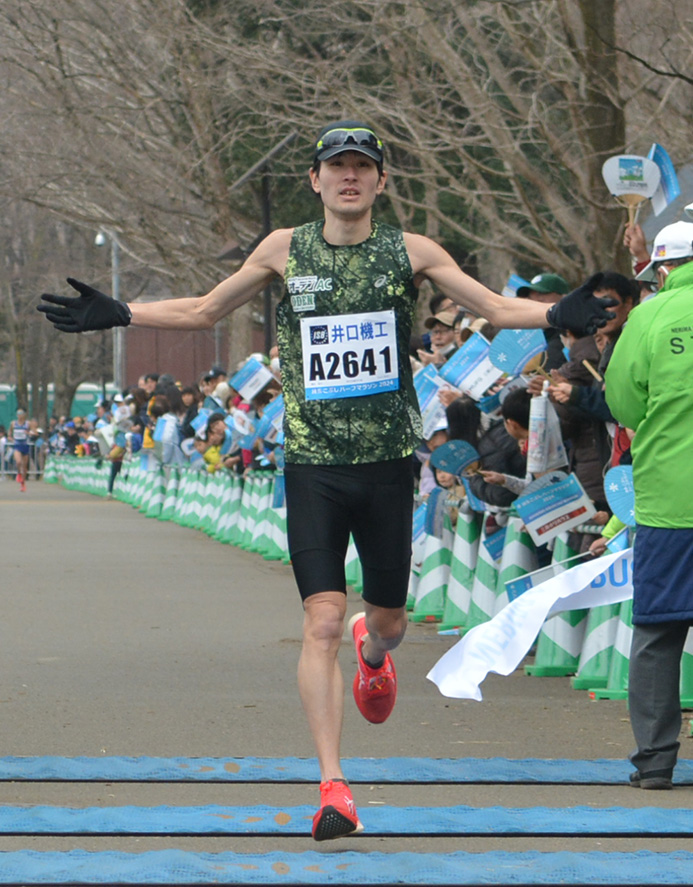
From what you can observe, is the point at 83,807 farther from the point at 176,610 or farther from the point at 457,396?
the point at 176,610

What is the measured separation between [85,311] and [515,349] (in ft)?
13.5

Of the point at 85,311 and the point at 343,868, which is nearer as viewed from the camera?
the point at 343,868

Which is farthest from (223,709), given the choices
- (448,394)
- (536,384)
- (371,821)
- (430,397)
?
(430,397)

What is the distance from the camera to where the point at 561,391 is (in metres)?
8.74

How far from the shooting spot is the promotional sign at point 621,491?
325 inches

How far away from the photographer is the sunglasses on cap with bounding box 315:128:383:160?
6118 mm

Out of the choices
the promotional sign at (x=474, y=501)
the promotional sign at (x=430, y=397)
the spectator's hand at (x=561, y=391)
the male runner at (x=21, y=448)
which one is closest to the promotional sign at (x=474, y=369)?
the promotional sign at (x=430, y=397)

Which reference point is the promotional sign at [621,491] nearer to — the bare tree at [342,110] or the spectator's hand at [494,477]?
the spectator's hand at [494,477]

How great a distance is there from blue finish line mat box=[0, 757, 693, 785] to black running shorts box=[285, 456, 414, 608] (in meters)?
0.92

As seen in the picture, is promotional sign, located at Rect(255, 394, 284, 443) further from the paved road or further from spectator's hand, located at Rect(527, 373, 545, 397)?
spectator's hand, located at Rect(527, 373, 545, 397)

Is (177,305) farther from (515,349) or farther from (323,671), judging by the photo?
(515,349)

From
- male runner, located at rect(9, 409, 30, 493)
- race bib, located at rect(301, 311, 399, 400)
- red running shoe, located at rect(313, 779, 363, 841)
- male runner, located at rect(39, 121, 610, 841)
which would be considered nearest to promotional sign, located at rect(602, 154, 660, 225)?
male runner, located at rect(39, 121, 610, 841)

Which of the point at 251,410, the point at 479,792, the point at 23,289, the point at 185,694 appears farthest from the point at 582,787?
Answer: the point at 23,289

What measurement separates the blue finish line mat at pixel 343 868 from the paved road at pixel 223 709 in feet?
0.60
